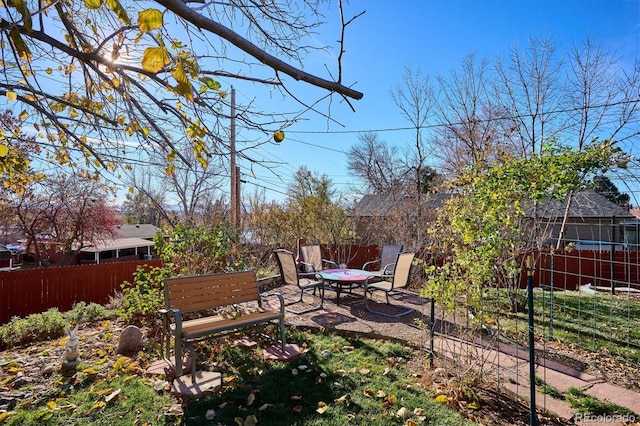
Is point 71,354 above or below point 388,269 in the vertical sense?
below

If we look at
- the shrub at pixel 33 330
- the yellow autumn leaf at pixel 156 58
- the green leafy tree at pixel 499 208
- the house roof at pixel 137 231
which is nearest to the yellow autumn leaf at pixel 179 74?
the yellow autumn leaf at pixel 156 58

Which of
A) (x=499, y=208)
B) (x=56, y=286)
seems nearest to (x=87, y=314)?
(x=56, y=286)

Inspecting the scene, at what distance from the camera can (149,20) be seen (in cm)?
127

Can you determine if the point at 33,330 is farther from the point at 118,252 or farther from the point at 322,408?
the point at 118,252

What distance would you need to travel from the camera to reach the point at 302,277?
695cm

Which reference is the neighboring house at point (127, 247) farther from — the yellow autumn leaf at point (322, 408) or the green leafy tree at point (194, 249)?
the yellow autumn leaf at point (322, 408)

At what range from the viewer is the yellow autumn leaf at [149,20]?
1.25m

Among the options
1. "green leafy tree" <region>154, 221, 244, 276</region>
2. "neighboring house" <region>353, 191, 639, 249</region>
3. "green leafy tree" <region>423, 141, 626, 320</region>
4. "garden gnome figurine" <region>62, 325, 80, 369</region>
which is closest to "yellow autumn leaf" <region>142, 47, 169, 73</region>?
"green leafy tree" <region>423, 141, 626, 320</region>

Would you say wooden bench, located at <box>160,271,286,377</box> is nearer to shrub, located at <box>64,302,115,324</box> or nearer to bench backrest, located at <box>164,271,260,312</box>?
bench backrest, located at <box>164,271,260,312</box>

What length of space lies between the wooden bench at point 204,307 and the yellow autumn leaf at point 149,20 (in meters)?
2.72

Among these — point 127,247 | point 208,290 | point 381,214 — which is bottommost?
point 127,247

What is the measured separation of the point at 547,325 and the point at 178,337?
17.3 feet

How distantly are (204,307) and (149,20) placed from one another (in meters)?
3.29

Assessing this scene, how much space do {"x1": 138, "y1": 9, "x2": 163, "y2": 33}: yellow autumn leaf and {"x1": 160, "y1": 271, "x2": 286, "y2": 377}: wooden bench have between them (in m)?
2.72
